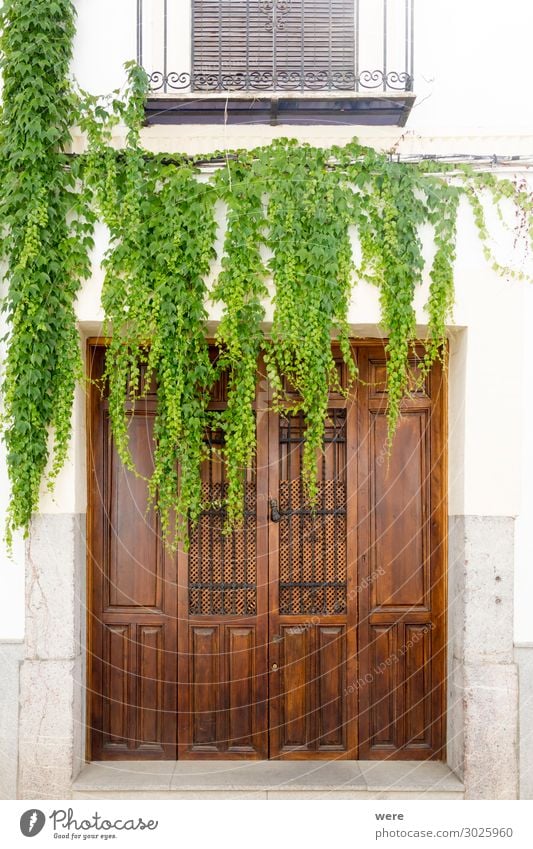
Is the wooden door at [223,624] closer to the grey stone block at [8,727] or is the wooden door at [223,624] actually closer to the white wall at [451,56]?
the grey stone block at [8,727]

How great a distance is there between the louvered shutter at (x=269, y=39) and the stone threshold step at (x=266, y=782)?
376 cm

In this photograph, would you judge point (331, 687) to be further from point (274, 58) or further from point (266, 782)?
point (274, 58)

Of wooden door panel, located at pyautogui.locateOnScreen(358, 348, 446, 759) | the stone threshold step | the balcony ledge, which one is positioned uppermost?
the balcony ledge

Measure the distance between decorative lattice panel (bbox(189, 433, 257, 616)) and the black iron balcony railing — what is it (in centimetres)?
209

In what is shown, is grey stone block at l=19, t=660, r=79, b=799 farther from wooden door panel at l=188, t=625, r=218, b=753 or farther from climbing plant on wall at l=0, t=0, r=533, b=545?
Result: climbing plant on wall at l=0, t=0, r=533, b=545

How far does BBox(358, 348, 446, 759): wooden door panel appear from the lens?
4477 millimetres

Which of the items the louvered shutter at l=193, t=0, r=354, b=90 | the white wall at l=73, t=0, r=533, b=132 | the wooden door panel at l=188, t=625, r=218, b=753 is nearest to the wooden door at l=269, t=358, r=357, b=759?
the wooden door panel at l=188, t=625, r=218, b=753

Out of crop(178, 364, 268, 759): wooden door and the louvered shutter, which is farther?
crop(178, 364, 268, 759): wooden door

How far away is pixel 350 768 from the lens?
433 centimetres

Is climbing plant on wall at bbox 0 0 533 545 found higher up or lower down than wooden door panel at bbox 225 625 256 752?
higher up

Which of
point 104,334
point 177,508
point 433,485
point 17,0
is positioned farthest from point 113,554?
point 17,0
